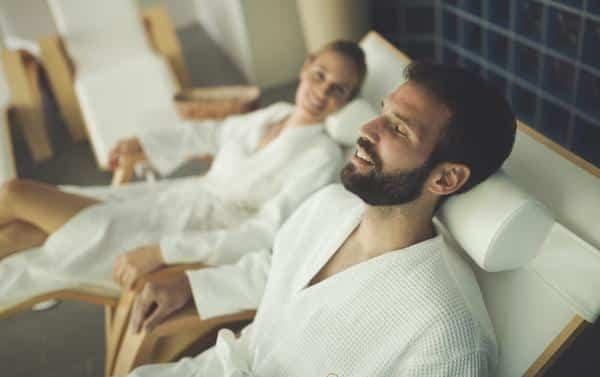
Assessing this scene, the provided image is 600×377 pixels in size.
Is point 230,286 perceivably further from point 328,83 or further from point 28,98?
point 28,98

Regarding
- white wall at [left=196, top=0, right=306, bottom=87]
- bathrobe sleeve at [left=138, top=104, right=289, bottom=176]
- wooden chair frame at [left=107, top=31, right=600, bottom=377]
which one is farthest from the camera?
white wall at [left=196, top=0, right=306, bottom=87]

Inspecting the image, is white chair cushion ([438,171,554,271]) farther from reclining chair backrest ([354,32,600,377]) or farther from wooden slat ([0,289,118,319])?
wooden slat ([0,289,118,319])

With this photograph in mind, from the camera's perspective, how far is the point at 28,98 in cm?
345

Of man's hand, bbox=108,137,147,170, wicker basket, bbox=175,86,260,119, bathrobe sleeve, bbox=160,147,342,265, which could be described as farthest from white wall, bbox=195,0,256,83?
bathrobe sleeve, bbox=160,147,342,265

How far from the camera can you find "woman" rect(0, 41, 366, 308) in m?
1.96

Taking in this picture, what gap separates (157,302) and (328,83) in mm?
868

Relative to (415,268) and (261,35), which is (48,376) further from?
(261,35)

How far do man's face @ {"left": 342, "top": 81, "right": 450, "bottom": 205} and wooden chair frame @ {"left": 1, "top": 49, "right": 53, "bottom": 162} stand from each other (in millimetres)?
2588

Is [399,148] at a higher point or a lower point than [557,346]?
higher

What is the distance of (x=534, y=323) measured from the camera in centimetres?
136

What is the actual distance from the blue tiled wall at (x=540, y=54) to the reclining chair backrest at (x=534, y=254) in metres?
0.98

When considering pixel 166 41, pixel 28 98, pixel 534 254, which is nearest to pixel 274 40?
pixel 166 41

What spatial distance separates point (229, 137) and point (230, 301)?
0.93m

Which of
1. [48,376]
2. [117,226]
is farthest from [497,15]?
[48,376]
